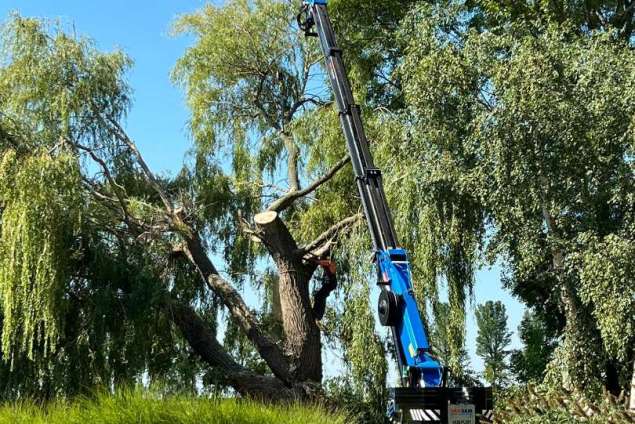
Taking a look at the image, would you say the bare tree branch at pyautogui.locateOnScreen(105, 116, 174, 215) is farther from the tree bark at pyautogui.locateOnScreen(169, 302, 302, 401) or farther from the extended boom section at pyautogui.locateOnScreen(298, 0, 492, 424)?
the extended boom section at pyautogui.locateOnScreen(298, 0, 492, 424)

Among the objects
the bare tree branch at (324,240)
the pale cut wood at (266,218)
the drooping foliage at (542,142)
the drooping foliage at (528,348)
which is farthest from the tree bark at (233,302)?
the drooping foliage at (528,348)

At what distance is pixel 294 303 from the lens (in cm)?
1194

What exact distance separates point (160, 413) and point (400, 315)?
2.39 meters

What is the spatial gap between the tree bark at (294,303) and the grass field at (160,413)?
217 inches

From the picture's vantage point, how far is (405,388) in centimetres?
655

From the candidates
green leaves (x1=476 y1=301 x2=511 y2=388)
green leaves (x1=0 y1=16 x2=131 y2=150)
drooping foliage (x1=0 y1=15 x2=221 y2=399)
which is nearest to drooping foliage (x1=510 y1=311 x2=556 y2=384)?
green leaves (x1=476 y1=301 x2=511 y2=388)

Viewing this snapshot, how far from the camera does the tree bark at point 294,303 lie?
38.6ft

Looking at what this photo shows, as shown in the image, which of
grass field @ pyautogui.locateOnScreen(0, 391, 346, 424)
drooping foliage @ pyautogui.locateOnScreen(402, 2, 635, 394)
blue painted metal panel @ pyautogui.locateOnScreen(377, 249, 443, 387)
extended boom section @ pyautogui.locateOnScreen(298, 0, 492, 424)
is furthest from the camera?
drooping foliage @ pyautogui.locateOnScreen(402, 2, 635, 394)

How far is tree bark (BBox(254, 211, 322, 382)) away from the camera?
11.8 metres

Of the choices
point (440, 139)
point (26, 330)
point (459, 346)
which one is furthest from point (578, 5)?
point (26, 330)

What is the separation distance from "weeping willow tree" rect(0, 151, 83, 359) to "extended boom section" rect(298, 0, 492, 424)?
3767 mm

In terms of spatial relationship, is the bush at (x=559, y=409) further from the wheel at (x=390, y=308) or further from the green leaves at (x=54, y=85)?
the green leaves at (x=54, y=85)

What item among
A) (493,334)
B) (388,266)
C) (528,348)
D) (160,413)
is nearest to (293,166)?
(388,266)

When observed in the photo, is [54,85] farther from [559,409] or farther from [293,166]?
[559,409]
